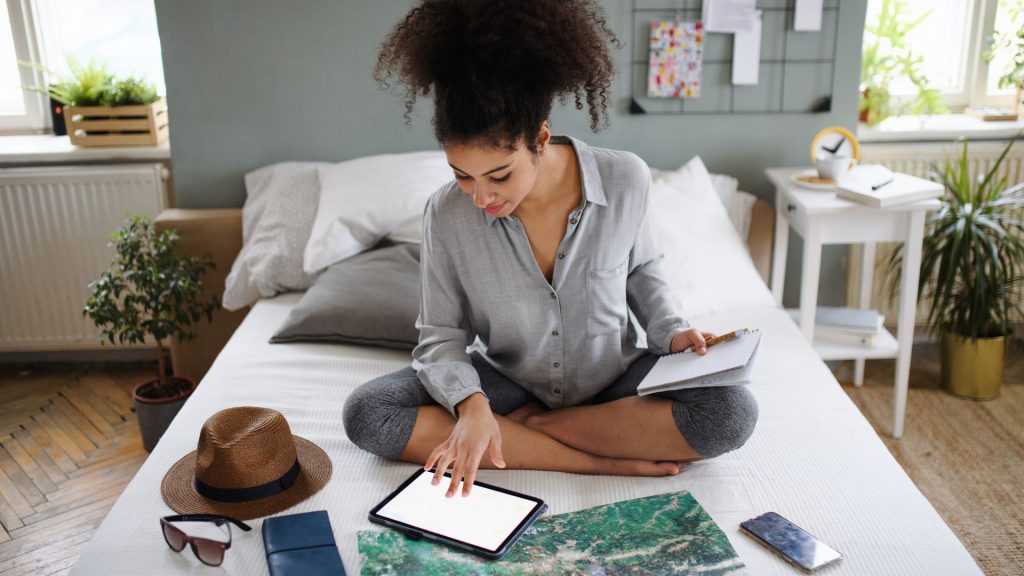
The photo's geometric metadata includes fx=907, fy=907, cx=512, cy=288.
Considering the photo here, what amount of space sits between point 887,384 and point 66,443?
238 centimetres

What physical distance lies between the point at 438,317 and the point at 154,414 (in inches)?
45.1

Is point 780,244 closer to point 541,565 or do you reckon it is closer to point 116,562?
point 541,565

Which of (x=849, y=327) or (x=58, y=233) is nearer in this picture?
(x=849, y=327)

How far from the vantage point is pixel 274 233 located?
2461 mm

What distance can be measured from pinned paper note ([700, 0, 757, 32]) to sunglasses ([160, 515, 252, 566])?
190 centimetres

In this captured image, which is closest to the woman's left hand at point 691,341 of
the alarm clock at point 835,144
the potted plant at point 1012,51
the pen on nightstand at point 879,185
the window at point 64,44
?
the pen on nightstand at point 879,185

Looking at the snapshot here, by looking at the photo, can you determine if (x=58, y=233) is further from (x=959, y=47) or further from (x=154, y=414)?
(x=959, y=47)

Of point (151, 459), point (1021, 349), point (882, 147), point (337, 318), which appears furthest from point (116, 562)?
point (1021, 349)

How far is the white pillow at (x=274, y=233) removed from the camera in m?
2.40

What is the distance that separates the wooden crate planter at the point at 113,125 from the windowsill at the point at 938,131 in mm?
2181

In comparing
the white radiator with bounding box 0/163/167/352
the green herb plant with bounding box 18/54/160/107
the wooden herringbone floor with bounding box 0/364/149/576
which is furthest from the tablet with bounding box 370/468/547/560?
the green herb plant with bounding box 18/54/160/107

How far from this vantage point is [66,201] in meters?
2.77

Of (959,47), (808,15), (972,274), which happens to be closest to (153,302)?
(808,15)

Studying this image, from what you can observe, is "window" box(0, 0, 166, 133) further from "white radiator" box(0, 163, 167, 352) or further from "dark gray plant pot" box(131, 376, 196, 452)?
"dark gray plant pot" box(131, 376, 196, 452)
